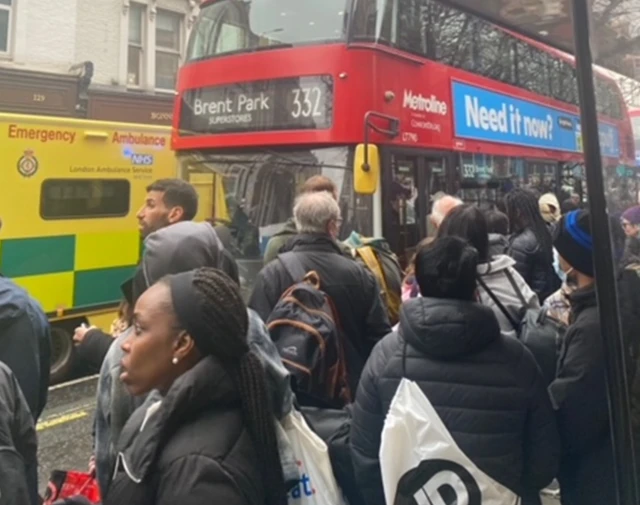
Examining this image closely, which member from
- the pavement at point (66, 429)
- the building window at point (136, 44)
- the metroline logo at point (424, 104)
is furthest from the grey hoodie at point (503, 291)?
the building window at point (136, 44)

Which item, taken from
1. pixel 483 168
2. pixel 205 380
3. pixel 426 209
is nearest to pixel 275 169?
pixel 426 209

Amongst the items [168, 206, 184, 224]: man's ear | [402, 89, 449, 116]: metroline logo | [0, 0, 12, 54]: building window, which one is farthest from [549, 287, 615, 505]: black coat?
[0, 0, 12, 54]: building window

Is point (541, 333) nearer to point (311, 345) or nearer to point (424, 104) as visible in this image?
point (311, 345)

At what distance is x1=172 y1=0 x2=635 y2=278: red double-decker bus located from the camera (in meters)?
6.20

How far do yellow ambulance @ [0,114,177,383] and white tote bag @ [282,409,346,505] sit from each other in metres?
6.10

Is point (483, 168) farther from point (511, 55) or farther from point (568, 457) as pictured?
point (568, 457)

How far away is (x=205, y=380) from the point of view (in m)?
1.54

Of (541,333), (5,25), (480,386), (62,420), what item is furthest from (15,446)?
(5,25)

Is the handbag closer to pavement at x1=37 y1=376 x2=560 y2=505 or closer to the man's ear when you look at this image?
the man's ear

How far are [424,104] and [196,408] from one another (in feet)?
19.5

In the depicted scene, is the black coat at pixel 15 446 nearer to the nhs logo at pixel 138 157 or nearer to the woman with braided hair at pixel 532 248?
the woman with braided hair at pixel 532 248

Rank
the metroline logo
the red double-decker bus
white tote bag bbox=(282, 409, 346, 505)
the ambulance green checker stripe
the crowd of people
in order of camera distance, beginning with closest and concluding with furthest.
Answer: the crowd of people → white tote bag bbox=(282, 409, 346, 505) → the red double-decker bus → the metroline logo → the ambulance green checker stripe

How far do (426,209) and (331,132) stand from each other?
1.36 metres

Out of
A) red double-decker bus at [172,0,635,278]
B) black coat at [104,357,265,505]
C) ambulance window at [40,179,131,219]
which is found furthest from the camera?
ambulance window at [40,179,131,219]
